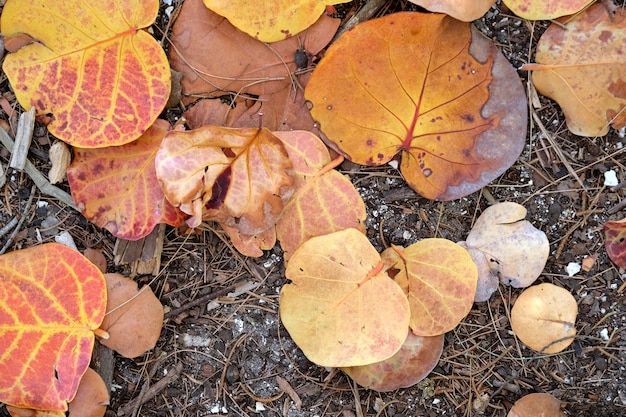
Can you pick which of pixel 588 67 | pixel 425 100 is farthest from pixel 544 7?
pixel 425 100

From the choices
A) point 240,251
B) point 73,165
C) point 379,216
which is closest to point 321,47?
point 379,216

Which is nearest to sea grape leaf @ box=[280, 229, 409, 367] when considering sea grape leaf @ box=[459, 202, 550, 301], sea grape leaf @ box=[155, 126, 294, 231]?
sea grape leaf @ box=[155, 126, 294, 231]

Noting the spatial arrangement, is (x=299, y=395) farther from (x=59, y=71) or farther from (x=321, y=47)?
(x=59, y=71)

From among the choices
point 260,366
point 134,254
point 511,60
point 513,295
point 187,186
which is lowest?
point 260,366

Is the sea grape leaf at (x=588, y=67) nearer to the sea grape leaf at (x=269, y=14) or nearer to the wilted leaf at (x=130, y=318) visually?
the sea grape leaf at (x=269, y=14)

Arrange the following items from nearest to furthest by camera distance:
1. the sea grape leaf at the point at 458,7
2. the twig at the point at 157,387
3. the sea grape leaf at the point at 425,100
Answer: the sea grape leaf at the point at 458,7
the sea grape leaf at the point at 425,100
the twig at the point at 157,387

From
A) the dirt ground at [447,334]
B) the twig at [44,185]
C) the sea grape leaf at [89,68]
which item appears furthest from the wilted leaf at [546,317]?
the twig at [44,185]

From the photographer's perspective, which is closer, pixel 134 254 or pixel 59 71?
pixel 59 71
